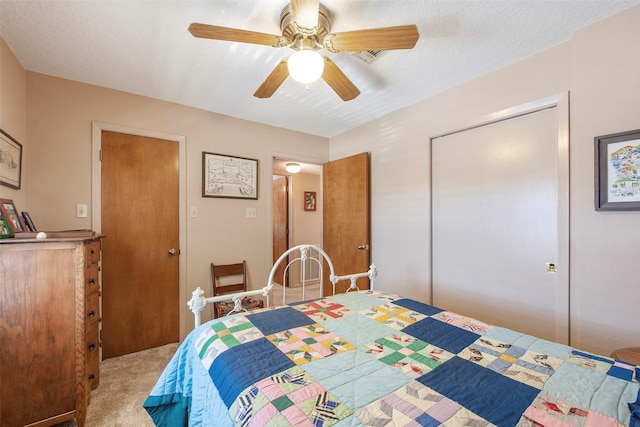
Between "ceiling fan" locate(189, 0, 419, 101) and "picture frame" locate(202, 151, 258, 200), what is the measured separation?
154cm

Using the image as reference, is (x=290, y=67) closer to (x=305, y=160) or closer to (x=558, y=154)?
(x=558, y=154)

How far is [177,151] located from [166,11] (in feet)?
4.64

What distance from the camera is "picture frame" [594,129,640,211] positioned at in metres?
1.45

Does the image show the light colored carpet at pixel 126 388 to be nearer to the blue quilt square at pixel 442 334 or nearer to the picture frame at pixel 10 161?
the picture frame at pixel 10 161

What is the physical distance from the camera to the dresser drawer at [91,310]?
1663 mm

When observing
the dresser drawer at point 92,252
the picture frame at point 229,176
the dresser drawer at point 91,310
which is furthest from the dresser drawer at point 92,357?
the picture frame at point 229,176

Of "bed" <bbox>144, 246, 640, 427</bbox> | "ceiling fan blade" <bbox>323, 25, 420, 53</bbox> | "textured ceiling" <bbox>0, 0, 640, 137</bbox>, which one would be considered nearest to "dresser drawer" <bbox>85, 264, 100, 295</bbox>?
"bed" <bbox>144, 246, 640, 427</bbox>

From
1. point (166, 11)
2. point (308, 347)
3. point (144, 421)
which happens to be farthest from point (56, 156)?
point (308, 347)

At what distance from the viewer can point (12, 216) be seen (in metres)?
1.69

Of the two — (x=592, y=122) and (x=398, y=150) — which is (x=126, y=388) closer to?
(x=398, y=150)

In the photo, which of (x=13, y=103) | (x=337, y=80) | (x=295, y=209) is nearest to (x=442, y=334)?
(x=337, y=80)

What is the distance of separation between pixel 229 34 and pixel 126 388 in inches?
96.4

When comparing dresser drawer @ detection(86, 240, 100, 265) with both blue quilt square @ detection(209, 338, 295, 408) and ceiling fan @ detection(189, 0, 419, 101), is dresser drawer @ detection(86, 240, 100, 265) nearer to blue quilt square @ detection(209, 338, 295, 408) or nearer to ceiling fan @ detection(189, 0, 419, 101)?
blue quilt square @ detection(209, 338, 295, 408)

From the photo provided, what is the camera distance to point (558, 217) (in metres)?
1.75
